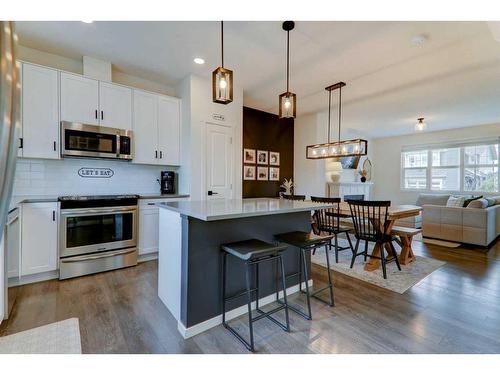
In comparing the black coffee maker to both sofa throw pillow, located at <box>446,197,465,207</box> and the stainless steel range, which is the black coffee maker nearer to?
the stainless steel range

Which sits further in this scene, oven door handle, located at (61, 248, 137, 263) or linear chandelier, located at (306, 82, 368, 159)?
linear chandelier, located at (306, 82, 368, 159)

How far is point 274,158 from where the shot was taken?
5523 mm

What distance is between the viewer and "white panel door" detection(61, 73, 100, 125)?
9.77ft

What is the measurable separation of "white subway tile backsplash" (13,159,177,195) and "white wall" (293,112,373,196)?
126 inches

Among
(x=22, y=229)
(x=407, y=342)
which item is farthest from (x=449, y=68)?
(x=22, y=229)

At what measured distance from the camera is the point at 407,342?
172 centimetres

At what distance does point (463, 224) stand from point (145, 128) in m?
5.76

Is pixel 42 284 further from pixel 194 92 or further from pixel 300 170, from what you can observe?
pixel 300 170

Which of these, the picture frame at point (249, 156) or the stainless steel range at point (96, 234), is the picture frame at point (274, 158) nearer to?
the picture frame at point (249, 156)

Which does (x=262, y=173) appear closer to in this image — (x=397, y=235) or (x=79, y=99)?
(x=397, y=235)

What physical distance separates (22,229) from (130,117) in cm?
187

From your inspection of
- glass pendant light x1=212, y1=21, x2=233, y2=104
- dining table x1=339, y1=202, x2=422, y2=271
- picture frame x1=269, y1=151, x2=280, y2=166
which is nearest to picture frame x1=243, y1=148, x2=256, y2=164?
picture frame x1=269, y1=151, x2=280, y2=166

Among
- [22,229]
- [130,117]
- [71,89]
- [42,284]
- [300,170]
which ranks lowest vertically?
[42,284]

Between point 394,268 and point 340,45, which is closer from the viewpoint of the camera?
point 340,45
